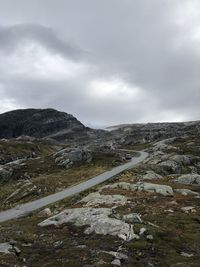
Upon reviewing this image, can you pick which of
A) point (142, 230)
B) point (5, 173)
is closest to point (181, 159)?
point (5, 173)

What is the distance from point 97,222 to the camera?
42562 millimetres

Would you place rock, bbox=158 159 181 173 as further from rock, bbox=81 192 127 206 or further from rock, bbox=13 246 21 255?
rock, bbox=13 246 21 255

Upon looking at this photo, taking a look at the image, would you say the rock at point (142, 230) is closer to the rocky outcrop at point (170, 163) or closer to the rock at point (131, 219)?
the rock at point (131, 219)

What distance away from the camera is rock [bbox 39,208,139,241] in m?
39.7

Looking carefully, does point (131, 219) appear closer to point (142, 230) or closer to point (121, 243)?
point (142, 230)

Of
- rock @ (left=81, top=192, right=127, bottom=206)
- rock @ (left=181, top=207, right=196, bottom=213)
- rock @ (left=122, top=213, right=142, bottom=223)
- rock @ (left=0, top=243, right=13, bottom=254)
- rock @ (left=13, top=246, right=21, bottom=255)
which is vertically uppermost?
rock @ (left=81, top=192, right=127, bottom=206)

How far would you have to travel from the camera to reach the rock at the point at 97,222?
3969 cm

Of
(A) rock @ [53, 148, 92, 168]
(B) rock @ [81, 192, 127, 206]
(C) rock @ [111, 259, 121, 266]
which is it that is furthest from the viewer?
(A) rock @ [53, 148, 92, 168]

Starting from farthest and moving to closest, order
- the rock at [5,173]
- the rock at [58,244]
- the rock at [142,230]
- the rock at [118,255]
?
Result: the rock at [5,173], the rock at [142,230], the rock at [58,244], the rock at [118,255]

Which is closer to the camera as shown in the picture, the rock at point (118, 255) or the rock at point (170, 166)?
the rock at point (118, 255)

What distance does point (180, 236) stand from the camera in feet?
132

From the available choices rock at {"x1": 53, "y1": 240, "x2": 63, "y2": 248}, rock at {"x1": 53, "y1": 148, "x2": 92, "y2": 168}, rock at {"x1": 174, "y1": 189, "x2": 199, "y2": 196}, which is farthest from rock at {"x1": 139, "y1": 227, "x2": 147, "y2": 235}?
rock at {"x1": 53, "y1": 148, "x2": 92, "y2": 168}

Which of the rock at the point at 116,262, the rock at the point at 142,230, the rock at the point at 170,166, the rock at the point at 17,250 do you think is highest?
the rock at the point at 170,166

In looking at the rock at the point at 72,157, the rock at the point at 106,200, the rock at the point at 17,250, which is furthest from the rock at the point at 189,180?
the rock at the point at 17,250
